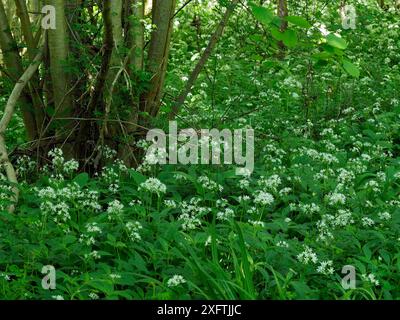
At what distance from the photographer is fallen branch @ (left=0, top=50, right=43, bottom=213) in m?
5.11

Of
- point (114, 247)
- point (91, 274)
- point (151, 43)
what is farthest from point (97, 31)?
point (91, 274)

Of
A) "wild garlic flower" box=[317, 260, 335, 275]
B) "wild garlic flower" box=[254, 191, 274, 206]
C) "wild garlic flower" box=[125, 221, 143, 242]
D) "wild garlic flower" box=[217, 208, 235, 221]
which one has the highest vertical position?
"wild garlic flower" box=[254, 191, 274, 206]

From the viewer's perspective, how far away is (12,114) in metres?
5.64

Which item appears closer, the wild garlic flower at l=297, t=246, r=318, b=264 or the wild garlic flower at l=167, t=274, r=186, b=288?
the wild garlic flower at l=167, t=274, r=186, b=288

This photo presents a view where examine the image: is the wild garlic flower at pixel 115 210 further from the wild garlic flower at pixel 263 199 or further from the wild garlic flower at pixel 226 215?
the wild garlic flower at pixel 263 199

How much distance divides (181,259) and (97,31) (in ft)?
8.73

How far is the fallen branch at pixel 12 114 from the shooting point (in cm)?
511

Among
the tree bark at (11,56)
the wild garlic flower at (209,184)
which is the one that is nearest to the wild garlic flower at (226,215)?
the wild garlic flower at (209,184)

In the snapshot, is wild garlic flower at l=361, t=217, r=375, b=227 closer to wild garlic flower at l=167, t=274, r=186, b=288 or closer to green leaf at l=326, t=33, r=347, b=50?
green leaf at l=326, t=33, r=347, b=50

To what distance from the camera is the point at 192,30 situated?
1225 cm

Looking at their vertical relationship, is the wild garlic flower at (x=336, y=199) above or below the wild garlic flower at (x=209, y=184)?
below

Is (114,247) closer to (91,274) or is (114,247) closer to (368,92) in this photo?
(91,274)

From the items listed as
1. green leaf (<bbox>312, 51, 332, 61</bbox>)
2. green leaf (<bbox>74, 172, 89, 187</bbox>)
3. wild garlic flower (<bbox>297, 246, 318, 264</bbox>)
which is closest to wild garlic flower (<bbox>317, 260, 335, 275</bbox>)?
wild garlic flower (<bbox>297, 246, 318, 264</bbox>)

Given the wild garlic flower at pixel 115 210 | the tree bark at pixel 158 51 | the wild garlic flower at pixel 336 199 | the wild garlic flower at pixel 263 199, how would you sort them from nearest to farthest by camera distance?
the wild garlic flower at pixel 115 210 < the wild garlic flower at pixel 263 199 < the wild garlic flower at pixel 336 199 < the tree bark at pixel 158 51
